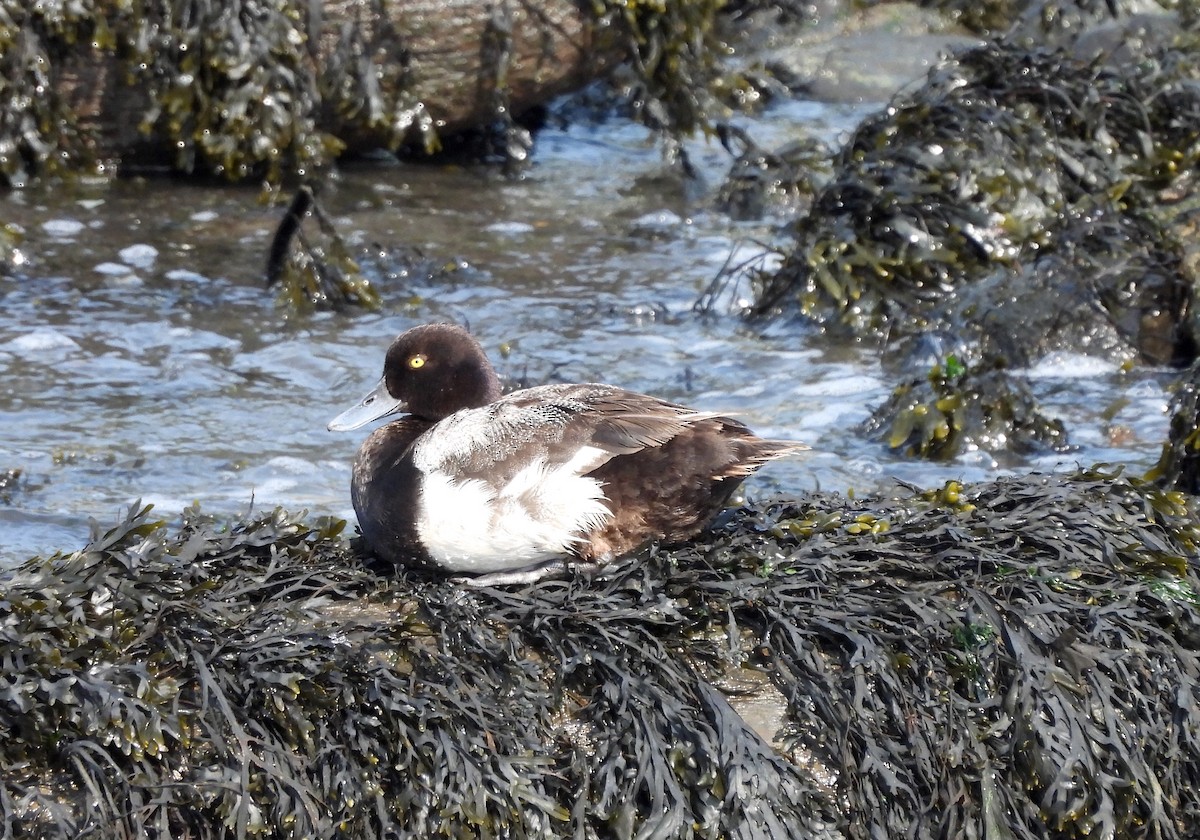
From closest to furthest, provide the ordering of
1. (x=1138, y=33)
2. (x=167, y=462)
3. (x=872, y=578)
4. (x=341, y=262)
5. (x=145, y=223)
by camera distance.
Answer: (x=872, y=578) < (x=167, y=462) < (x=341, y=262) < (x=145, y=223) < (x=1138, y=33)

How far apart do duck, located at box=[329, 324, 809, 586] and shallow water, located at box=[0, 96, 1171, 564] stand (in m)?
0.87

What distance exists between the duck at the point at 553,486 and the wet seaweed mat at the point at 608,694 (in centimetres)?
10

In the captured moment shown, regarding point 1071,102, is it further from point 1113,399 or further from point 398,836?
point 398,836

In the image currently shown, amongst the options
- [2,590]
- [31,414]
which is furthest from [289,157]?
[2,590]

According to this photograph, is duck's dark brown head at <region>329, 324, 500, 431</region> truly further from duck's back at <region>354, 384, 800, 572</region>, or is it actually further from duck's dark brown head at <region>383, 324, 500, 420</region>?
duck's back at <region>354, 384, 800, 572</region>

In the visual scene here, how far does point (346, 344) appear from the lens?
6859 mm

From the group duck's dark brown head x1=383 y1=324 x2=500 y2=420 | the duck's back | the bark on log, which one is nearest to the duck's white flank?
the duck's back

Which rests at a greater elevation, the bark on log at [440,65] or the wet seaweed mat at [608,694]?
the bark on log at [440,65]

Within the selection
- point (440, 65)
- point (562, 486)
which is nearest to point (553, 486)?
point (562, 486)

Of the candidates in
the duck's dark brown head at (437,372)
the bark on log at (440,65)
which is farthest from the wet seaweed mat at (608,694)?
the bark on log at (440,65)

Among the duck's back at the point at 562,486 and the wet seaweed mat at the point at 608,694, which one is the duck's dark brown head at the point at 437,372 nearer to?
the duck's back at the point at 562,486

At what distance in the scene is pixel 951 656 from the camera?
340 cm

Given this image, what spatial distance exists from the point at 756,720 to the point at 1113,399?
3573 mm

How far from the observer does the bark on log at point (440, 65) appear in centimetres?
870
